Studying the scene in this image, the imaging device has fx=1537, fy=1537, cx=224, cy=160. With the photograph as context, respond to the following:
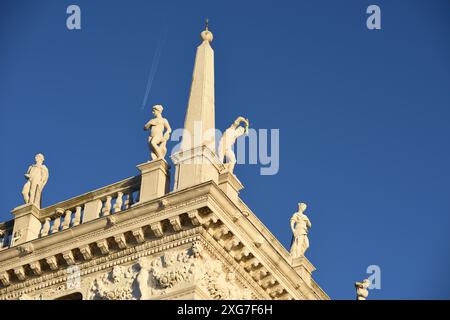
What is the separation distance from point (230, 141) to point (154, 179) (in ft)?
7.80

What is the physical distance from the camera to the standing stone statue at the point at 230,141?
39.5 metres

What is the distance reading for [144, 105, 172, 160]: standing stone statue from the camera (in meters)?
39.6

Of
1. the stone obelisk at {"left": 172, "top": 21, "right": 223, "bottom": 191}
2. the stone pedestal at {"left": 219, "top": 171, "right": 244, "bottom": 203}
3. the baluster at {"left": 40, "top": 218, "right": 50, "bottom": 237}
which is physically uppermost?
the stone obelisk at {"left": 172, "top": 21, "right": 223, "bottom": 191}

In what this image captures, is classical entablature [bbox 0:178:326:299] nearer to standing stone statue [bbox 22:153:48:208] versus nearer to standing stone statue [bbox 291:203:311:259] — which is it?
standing stone statue [bbox 22:153:48:208]

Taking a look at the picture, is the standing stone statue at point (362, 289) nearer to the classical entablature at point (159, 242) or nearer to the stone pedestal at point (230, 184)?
the classical entablature at point (159, 242)

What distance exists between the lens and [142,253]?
37938mm

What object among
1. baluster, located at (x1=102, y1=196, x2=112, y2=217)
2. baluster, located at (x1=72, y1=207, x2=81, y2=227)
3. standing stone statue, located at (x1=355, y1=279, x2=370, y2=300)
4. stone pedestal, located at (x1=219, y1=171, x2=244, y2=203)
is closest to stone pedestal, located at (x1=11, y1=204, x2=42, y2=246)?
baluster, located at (x1=72, y1=207, x2=81, y2=227)

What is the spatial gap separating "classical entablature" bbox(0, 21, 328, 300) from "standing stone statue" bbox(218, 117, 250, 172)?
5 cm

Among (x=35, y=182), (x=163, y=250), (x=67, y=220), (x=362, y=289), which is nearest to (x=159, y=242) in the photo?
(x=163, y=250)

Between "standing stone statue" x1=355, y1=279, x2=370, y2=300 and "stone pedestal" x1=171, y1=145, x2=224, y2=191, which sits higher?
"stone pedestal" x1=171, y1=145, x2=224, y2=191

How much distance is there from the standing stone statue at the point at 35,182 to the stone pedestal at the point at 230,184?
219 inches
